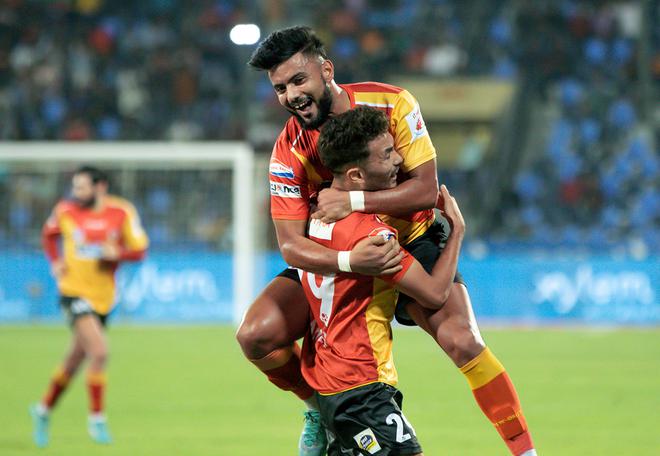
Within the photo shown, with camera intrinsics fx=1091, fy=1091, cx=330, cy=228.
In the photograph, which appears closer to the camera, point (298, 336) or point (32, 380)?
point (298, 336)

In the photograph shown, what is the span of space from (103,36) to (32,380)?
1230 centimetres

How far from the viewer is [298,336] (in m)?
5.26

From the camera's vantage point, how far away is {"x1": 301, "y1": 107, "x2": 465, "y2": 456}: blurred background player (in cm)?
442

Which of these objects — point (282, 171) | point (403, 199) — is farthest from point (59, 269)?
point (403, 199)

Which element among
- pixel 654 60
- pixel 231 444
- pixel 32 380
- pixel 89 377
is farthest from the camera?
pixel 654 60

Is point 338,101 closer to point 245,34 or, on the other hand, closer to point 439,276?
point 439,276

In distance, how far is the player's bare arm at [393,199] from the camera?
4637 mm

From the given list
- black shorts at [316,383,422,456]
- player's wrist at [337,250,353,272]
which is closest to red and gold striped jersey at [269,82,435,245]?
player's wrist at [337,250,353,272]

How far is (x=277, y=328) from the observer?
5164mm

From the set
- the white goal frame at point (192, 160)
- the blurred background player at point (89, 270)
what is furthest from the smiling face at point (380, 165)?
the white goal frame at point (192, 160)

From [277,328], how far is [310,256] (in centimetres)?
66

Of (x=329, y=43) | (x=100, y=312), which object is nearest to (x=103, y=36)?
(x=329, y=43)

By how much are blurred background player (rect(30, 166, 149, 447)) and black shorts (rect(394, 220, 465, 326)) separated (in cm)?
337

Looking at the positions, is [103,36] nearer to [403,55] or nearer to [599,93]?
[403,55]
